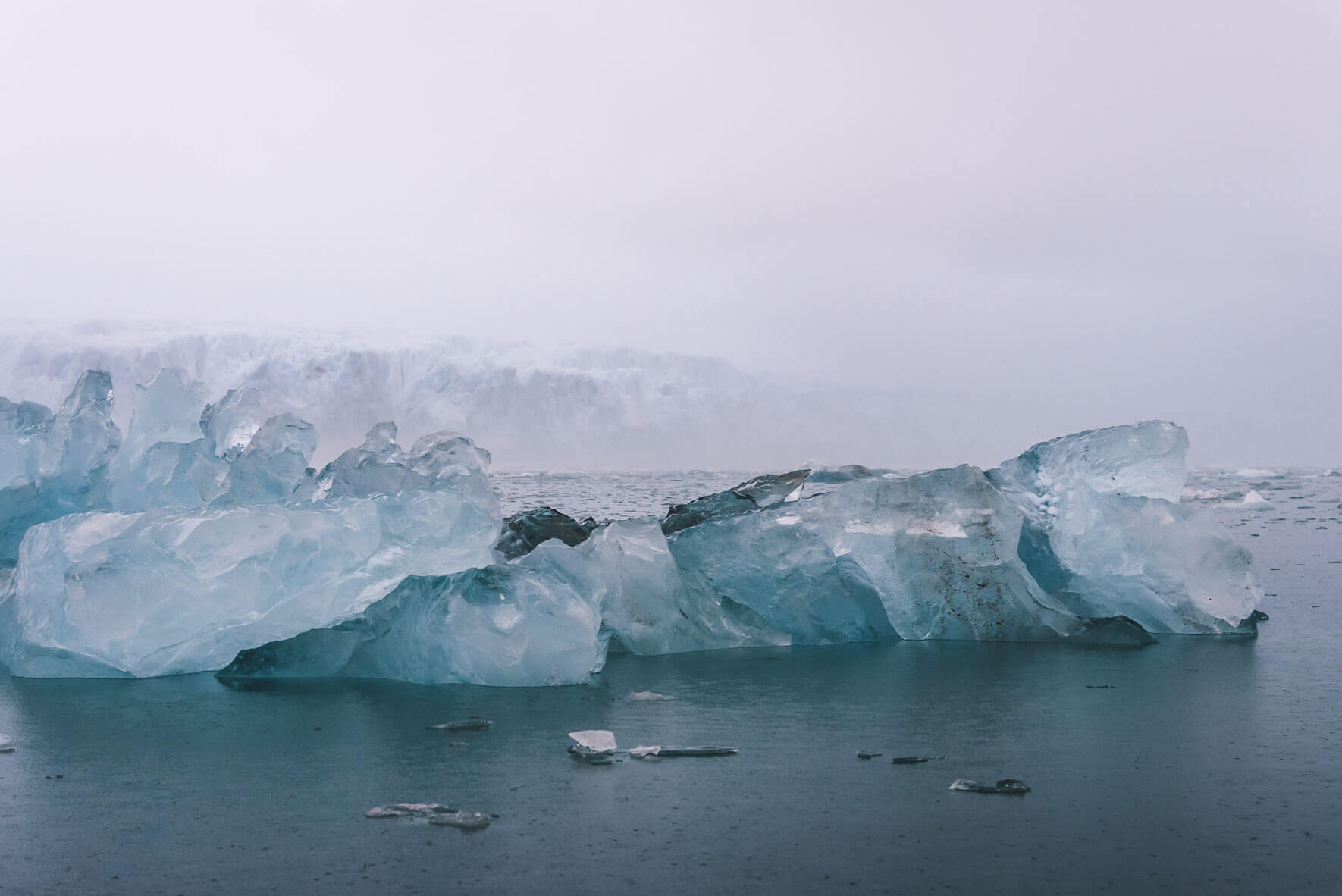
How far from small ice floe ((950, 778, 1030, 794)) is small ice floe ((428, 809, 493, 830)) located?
4.97ft

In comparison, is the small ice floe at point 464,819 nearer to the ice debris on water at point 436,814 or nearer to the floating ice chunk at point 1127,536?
the ice debris on water at point 436,814

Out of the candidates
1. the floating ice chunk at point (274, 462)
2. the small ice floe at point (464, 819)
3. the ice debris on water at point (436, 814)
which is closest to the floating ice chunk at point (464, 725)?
the ice debris on water at point (436, 814)

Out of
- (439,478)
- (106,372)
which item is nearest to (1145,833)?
(439,478)

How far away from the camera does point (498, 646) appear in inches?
244

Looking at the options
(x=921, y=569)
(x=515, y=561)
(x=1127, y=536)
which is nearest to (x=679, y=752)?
(x=515, y=561)

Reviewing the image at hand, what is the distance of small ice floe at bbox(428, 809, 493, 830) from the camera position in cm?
353

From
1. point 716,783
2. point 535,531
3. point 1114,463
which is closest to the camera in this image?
point 716,783

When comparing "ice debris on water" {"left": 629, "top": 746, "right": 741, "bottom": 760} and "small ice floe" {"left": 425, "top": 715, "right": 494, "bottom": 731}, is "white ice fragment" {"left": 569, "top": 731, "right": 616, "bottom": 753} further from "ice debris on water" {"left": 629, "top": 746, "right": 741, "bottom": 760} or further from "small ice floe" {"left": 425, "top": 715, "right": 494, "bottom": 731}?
"small ice floe" {"left": 425, "top": 715, "right": 494, "bottom": 731}

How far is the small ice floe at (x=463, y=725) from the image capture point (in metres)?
4.98

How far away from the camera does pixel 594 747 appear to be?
4.48 meters

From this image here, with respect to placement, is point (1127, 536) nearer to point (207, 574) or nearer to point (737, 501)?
point (737, 501)

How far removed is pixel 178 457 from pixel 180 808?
6953 millimetres

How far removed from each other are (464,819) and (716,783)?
895mm

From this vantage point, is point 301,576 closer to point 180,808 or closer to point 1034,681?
point 180,808
